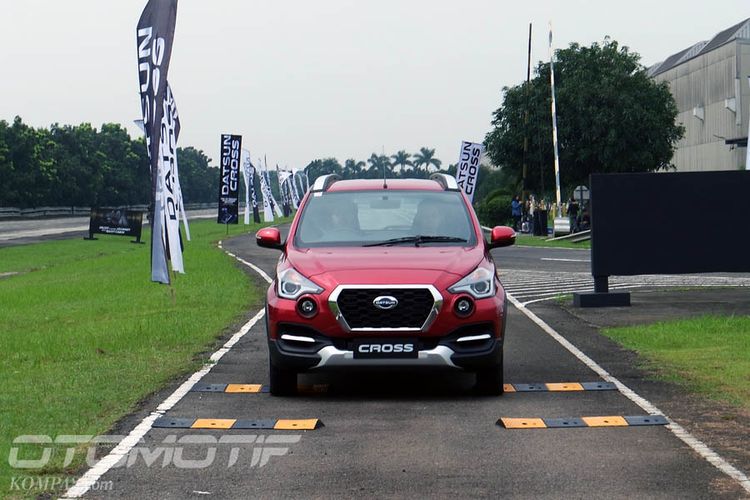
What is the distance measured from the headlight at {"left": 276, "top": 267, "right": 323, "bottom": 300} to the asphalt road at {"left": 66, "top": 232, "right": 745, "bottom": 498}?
2.92 feet

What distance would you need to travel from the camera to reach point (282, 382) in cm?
1048

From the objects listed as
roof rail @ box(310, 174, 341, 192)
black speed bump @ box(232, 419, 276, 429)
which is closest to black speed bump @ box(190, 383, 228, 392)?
black speed bump @ box(232, 419, 276, 429)

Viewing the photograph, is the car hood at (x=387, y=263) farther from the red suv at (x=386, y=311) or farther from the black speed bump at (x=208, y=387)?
the black speed bump at (x=208, y=387)

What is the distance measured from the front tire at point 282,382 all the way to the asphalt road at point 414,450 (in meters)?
0.11

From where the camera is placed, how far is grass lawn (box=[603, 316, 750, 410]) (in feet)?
35.7

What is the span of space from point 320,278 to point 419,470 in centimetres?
301

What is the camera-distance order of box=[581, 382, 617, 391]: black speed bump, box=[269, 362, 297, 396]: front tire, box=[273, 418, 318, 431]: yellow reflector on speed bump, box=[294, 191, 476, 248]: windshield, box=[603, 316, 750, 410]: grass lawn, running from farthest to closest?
box=[294, 191, 476, 248]: windshield < box=[603, 316, 750, 410]: grass lawn < box=[581, 382, 617, 391]: black speed bump < box=[269, 362, 297, 396]: front tire < box=[273, 418, 318, 431]: yellow reflector on speed bump

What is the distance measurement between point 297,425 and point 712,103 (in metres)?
82.8

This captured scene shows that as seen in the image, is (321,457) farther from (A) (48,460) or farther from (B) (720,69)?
(B) (720,69)

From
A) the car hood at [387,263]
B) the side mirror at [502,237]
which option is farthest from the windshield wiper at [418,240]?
the side mirror at [502,237]

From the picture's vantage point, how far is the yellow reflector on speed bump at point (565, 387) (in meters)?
10.8

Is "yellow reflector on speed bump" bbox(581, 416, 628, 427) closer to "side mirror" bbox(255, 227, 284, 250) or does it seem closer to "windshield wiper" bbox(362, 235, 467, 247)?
"windshield wiper" bbox(362, 235, 467, 247)

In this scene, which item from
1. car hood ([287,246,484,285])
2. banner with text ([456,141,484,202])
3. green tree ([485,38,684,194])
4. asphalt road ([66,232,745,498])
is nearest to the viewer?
asphalt road ([66,232,745,498])

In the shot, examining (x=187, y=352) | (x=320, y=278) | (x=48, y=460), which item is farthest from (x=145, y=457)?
(x=187, y=352)
